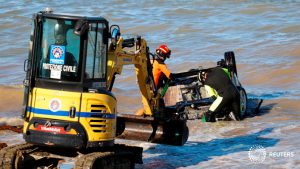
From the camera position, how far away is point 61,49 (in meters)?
10.9

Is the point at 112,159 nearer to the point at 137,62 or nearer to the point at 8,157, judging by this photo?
the point at 8,157

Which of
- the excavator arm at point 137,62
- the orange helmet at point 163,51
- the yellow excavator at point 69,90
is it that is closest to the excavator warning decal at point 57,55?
the yellow excavator at point 69,90

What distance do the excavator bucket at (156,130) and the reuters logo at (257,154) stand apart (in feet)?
4.30

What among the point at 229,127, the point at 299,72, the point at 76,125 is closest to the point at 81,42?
the point at 76,125

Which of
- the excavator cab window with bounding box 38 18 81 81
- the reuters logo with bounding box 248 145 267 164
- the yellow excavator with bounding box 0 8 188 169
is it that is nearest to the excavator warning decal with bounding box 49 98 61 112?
the yellow excavator with bounding box 0 8 188 169

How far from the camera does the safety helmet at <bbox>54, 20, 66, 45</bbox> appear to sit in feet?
35.7

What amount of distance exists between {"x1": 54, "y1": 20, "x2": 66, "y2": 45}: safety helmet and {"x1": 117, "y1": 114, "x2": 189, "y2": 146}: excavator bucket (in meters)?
2.91

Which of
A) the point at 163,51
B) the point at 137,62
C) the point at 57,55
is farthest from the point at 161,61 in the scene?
the point at 57,55

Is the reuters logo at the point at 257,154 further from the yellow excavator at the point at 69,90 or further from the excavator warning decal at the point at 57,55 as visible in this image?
the excavator warning decal at the point at 57,55

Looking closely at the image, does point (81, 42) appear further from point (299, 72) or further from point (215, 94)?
point (299, 72)

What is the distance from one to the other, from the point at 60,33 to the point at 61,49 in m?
0.24

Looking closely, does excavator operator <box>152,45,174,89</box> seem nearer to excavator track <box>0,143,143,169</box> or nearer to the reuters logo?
the reuters logo

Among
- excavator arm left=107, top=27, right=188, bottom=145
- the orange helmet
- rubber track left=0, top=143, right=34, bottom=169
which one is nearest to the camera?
rubber track left=0, top=143, right=34, bottom=169

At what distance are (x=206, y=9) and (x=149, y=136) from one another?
27.1m
